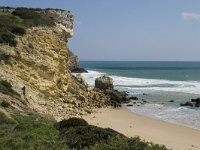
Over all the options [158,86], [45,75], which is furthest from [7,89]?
[158,86]

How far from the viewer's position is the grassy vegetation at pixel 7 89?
25.7 metres

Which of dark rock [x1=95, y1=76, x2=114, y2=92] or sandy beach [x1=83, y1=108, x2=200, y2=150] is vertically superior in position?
dark rock [x1=95, y1=76, x2=114, y2=92]

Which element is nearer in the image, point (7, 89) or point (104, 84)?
point (7, 89)

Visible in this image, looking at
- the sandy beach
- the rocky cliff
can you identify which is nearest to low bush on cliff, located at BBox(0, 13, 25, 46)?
the rocky cliff

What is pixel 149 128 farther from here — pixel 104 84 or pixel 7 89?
pixel 104 84

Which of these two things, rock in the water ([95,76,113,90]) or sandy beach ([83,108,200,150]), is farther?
rock in the water ([95,76,113,90])

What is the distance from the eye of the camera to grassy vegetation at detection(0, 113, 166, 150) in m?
12.4

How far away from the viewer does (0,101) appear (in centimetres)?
2278

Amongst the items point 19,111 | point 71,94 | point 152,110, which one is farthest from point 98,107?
point 19,111

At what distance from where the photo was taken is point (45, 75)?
34.0m

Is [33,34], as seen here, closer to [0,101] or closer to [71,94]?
[71,94]

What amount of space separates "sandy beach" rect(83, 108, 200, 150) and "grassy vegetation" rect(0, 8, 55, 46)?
890 cm

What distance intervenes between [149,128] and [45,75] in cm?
1007

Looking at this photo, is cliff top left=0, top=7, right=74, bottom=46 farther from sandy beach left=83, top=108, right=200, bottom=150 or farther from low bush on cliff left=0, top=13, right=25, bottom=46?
sandy beach left=83, top=108, right=200, bottom=150
